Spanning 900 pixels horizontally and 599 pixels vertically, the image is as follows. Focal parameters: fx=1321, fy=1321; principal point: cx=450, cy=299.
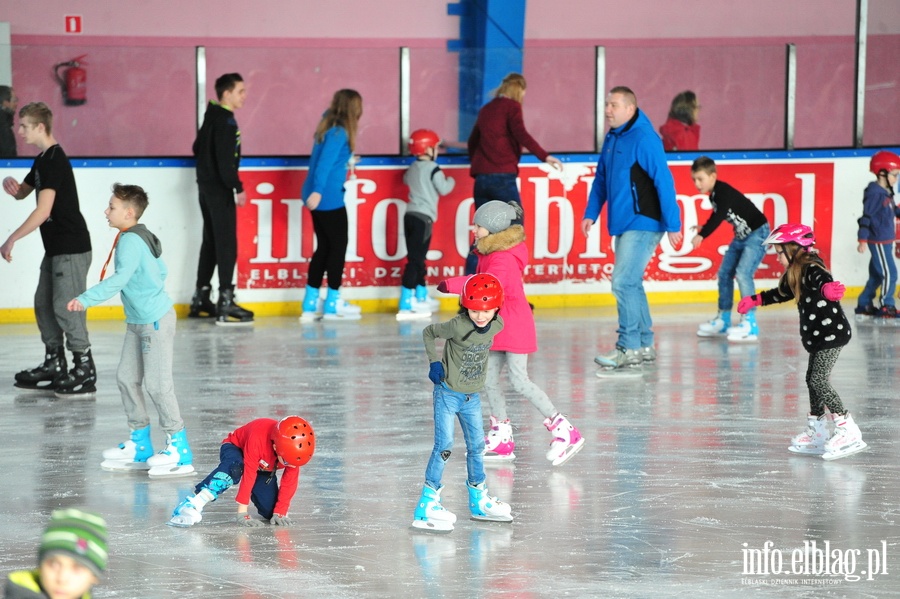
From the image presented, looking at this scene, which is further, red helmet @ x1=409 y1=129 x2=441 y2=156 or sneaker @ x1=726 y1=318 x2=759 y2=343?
red helmet @ x1=409 y1=129 x2=441 y2=156

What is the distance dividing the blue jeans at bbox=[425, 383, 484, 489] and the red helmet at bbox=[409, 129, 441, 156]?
247 inches

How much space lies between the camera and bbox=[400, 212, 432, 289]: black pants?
1105 cm

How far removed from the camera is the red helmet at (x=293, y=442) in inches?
186

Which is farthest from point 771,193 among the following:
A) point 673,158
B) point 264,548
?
point 264,548

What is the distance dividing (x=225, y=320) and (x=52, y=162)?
11.3 feet

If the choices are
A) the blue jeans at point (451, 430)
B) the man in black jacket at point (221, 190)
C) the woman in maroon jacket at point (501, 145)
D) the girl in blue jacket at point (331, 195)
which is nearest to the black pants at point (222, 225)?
the man in black jacket at point (221, 190)

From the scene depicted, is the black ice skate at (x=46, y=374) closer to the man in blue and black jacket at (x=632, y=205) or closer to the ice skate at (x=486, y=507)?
the man in blue and black jacket at (x=632, y=205)

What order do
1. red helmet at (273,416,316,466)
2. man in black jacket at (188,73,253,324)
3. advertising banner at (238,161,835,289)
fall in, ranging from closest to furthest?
red helmet at (273,416,316,466) < man in black jacket at (188,73,253,324) < advertising banner at (238,161,835,289)

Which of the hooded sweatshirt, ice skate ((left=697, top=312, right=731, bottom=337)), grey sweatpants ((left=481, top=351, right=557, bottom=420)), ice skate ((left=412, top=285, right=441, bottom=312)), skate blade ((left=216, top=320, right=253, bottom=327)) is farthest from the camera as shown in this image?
ice skate ((left=412, top=285, right=441, bottom=312))

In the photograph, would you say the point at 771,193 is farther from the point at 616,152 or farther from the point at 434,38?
the point at 434,38

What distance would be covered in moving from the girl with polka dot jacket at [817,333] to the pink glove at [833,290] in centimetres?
3

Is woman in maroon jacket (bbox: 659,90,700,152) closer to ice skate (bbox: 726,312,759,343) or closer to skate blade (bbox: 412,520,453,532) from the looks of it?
ice skate (bbox: 726,312,759,343)

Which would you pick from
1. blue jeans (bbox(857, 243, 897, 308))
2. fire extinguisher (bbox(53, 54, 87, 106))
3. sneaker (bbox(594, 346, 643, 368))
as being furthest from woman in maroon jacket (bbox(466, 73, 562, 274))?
fire extinguisher (bbox(53, 54, 87, 106))

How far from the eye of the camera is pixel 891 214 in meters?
10.8
